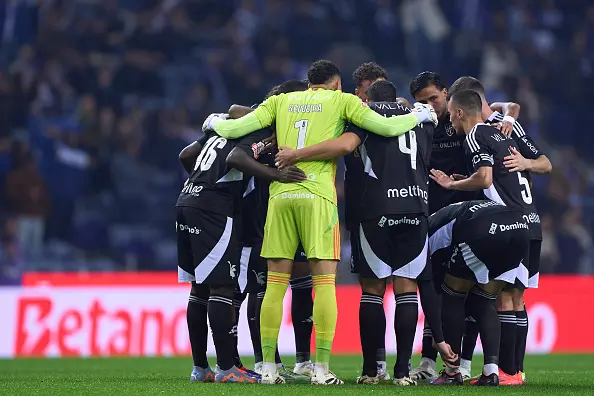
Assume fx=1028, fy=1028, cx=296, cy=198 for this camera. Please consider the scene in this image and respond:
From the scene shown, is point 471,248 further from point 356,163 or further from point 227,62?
point 227,62

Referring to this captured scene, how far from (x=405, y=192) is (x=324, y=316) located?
3.62 feet

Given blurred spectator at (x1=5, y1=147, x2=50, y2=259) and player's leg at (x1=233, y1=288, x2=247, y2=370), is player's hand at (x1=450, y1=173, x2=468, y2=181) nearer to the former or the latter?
player's leg at (x1=233, y1=288, x2=247, y2=370)

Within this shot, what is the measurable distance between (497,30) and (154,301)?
928 cm

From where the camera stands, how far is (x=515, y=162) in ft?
25.2

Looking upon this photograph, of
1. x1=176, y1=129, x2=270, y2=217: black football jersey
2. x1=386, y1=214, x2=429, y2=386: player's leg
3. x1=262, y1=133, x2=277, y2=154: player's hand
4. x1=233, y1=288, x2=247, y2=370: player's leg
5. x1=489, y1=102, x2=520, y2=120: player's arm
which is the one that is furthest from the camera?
x1=489, y1=102, x2=520, y2=120: player's arm

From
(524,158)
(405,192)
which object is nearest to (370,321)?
(405,192)

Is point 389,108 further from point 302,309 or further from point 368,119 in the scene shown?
point 302,309

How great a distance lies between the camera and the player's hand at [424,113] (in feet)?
24.3

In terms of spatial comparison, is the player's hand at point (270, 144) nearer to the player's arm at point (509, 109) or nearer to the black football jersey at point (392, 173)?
the black football jersey at point (392, 173)

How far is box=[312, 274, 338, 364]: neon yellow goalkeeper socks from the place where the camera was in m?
6.87

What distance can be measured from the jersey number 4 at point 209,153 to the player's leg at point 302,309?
106cm

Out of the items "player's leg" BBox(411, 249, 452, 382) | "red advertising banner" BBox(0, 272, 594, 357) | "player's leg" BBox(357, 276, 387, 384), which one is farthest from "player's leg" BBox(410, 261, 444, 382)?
"red advertising banner" BBox(0, 272, 594, 357)

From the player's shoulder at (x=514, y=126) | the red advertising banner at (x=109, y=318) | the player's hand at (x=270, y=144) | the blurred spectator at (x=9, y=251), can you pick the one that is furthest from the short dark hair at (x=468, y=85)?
the blurred spectator at (x=9, y=251)

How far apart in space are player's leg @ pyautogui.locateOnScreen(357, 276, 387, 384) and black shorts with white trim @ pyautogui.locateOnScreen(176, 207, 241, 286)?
0.93 m
